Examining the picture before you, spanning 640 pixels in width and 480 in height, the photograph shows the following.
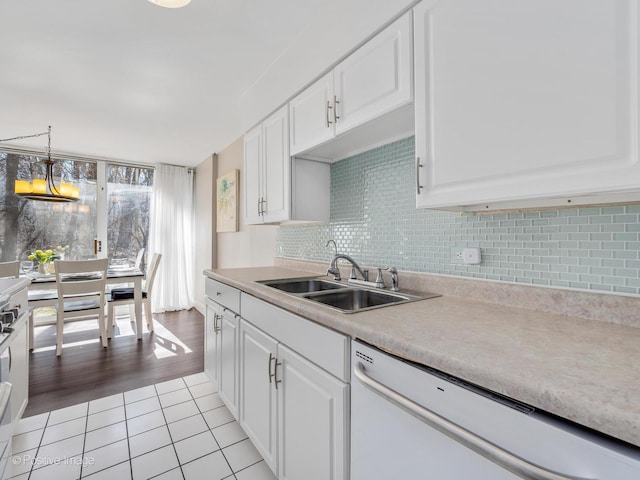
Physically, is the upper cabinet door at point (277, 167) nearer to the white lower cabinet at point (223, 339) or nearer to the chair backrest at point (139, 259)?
the white lower cabinet at point (223, 339)

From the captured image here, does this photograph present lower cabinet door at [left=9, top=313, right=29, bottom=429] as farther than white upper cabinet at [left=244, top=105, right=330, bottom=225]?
No

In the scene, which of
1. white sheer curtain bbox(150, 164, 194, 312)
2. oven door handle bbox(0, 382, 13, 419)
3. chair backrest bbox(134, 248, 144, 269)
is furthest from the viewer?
white sheer curtain bbox(150, 164, 194, 312)

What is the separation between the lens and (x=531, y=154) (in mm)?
831

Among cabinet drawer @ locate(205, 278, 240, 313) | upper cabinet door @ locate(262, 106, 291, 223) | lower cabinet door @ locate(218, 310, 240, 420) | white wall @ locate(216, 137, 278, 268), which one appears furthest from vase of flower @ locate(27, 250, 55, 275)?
upper cabinet door @ locate(262, 106, 291, 223)

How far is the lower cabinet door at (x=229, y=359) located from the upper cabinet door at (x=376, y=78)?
4.10ft

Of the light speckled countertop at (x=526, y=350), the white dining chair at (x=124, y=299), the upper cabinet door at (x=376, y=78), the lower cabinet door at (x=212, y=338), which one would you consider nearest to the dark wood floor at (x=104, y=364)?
the white dining chair at (x=124, y=299)

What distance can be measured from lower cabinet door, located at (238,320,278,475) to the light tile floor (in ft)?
0.64

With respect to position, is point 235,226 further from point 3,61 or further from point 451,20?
point 451,20

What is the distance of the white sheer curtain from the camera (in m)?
4.76

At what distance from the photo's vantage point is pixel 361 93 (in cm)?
135

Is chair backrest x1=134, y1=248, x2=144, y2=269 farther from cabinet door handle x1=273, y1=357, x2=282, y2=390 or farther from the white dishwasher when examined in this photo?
the white dishwasher

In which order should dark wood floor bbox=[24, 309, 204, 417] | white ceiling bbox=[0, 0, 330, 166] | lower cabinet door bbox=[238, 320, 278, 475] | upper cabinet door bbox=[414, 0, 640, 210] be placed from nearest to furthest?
upper cabinet door bbox=[414, 0, 640, 210], lower cabinet door bbox=[238, 320, 278, 475], white ceiling bbox=[0, 0, 330, 166], dark wood floor bbox=[24, 309, 204, 417]

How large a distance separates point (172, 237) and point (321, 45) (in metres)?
4.17

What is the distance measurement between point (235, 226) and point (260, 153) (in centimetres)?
160
